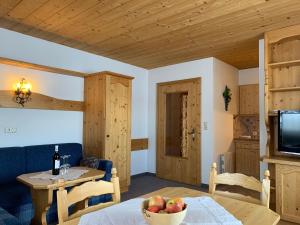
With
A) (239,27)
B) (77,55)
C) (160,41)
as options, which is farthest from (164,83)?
(239,27)

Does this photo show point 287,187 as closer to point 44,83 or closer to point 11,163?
point 11,163

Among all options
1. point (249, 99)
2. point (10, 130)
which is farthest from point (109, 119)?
point (249, 99)

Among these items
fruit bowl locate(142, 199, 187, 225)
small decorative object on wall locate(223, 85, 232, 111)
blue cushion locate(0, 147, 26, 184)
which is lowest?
blue cushion locate(0, 147, 26, 184)

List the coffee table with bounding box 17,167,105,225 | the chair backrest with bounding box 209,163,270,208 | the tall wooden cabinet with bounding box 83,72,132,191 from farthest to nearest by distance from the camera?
the tall wooden cabinet with bounding box 83,72,132,191
the coffee table with bounding box 17,167,105,225
the chair backrest with bounding box 209,163,270,208

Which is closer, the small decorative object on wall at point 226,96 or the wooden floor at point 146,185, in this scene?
the wooden floor at point 146,185

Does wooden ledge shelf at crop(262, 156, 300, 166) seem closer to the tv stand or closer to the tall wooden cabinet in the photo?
the tv stand

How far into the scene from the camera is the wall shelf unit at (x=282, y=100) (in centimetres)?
292

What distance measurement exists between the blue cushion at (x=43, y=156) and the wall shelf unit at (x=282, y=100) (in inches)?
113

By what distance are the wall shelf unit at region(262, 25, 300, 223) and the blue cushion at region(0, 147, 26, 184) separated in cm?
335

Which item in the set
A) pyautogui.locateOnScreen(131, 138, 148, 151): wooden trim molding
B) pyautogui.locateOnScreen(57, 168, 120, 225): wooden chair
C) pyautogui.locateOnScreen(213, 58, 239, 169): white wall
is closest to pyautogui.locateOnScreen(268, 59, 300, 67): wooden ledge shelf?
pyautogui.locateOnScreen(213, 58, 239, 169): white wall

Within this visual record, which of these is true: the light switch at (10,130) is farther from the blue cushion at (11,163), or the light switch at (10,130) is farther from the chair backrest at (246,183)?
the chair backrest at (246,183)

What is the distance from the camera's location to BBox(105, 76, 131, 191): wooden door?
3.98m

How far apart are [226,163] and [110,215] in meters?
4.16

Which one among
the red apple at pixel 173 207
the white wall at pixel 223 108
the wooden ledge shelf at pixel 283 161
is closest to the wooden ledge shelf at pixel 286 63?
the wooden ledge shelf at pixel 283 161
